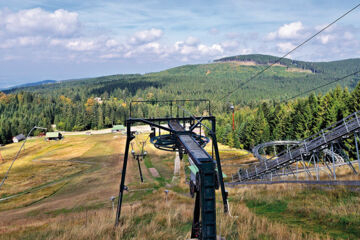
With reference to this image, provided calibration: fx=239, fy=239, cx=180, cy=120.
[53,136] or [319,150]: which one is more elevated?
[319,150]

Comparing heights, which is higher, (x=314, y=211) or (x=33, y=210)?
(x=314, y=211)

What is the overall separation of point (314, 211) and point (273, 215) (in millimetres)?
2091

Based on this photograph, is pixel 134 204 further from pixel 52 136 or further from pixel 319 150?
pixel 52 136

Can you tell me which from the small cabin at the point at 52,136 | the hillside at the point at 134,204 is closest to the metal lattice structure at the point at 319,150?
the hillside at the point at 134,204

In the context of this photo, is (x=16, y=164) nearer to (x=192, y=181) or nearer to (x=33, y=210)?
(x=33, y=210)

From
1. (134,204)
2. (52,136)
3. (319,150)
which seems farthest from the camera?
(52,136)

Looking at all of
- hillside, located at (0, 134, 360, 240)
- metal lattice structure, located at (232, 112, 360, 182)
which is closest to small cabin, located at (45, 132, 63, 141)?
hillside, located at (0, 134, 360, 240)

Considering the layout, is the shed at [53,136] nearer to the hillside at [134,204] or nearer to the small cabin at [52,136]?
the small cabin at [52,136]

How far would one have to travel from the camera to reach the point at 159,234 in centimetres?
1020

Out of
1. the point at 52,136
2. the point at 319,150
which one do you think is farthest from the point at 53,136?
the point at 319,150

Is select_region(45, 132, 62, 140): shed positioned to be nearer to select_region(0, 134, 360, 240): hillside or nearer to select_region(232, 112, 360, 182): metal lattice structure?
select_region(0, 134, 360, 240): hillside

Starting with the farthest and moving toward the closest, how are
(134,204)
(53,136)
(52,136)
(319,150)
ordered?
(53,136), (52,136), (319,150), (134,204)

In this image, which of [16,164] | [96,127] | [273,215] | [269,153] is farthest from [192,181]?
[96,127]

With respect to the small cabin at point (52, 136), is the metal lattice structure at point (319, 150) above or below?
above
